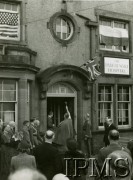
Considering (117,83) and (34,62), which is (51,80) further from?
(117,83)

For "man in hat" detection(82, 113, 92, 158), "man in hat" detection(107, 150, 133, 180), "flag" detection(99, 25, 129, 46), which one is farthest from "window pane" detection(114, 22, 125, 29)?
"man in hat" detection(107, 150, 133, 180)

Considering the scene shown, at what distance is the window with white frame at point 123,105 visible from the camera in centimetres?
1738

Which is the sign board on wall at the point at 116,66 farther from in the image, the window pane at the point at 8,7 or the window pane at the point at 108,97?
the window pane at the point at 8,7

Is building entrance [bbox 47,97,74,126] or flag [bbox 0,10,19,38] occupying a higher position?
flag [bbox 0,10,19,38]

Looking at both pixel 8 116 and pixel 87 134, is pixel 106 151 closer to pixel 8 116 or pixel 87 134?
pixel 8 116

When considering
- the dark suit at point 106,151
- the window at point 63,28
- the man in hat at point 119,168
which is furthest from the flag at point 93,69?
the man in hat at point 119,168

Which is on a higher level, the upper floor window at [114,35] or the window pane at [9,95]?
the upper floor window at [114,35]

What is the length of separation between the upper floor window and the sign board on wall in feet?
2.06

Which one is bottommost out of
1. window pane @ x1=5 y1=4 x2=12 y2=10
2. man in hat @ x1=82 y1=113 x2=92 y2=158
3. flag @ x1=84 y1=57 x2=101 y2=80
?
man in hat @ x1=82 y1=113 x2=92 y2=158

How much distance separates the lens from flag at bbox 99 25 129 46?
657 inches

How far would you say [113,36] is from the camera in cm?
1694

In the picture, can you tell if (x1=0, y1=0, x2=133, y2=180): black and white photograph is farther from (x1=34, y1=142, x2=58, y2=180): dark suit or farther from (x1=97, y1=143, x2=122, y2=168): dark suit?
(x1=97, y1=143, x2=122, y2=168): dark suit

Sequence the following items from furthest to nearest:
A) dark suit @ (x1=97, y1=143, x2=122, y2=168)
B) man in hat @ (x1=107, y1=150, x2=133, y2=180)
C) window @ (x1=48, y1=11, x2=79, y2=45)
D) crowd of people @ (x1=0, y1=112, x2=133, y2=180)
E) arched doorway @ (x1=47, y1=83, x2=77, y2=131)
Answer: arched doorway @ (x1=47, y1=83, x2=77, y2=131) < window @ (x1=48, y1=11, x2=79, y2=45) < dark suit @ (x1=97, y1=143, x2=122, y2=168) < man in hat @ (x1=107, y1=150, x2=133, y2=180) < crowd of people @ (x1=0, y1=112, x2=133, y2=180)

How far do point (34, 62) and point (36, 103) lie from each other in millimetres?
1768
